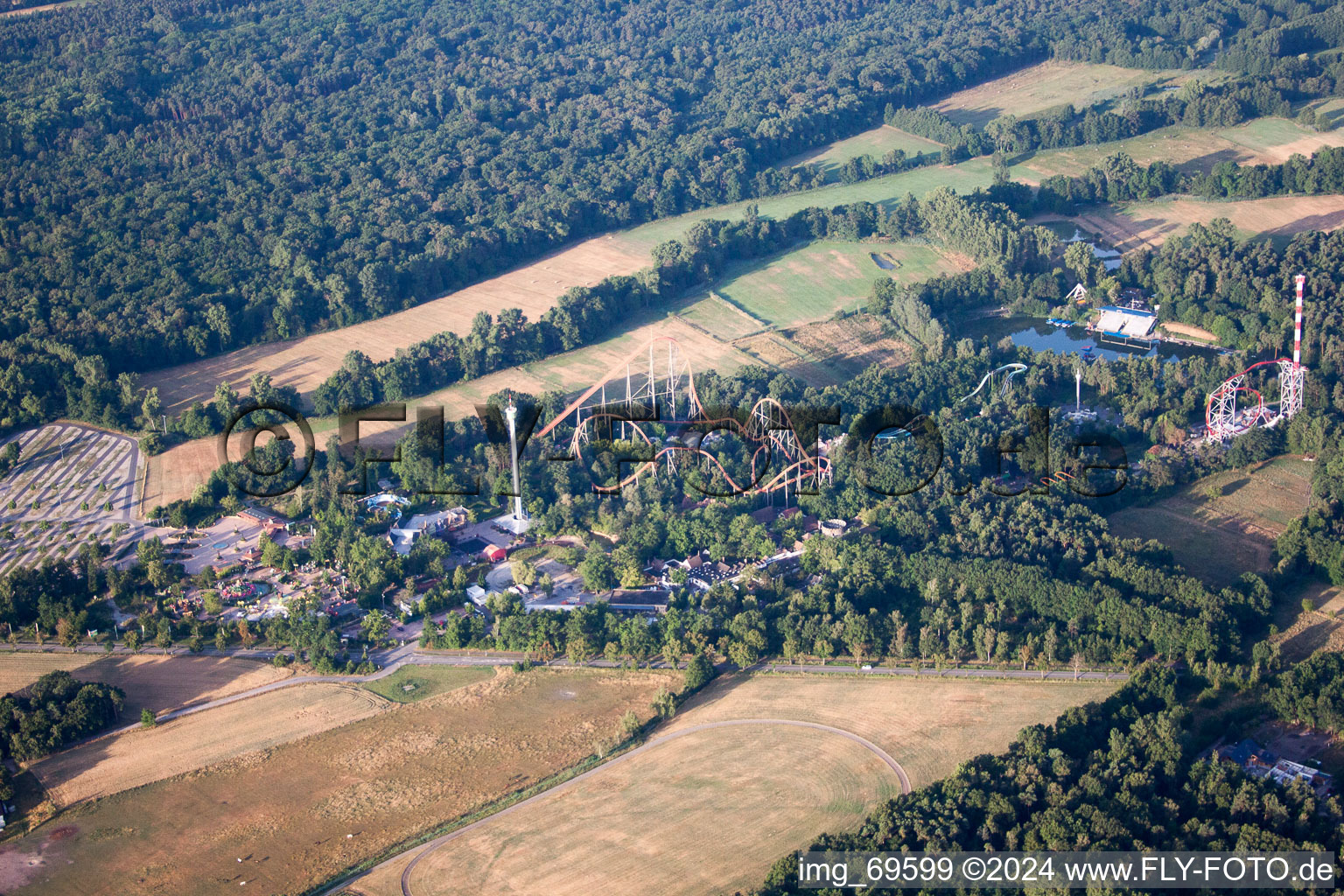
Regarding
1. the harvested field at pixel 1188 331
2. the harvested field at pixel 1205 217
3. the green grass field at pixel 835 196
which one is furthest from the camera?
the green grass field at pixel 835 196

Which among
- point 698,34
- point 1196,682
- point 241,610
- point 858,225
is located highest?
point 698,34

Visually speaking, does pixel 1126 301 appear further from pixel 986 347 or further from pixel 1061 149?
pixel 1061 149

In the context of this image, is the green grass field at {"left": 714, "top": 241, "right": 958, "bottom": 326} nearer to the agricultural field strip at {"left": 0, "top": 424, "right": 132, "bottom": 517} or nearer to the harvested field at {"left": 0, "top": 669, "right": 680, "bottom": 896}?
the agricultural field strip at {"left": 0, "top": 424, "right": 132, "bottom": 517}

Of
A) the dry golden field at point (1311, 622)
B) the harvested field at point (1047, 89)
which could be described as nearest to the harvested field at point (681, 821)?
the dry golden field at point (1311, 622)

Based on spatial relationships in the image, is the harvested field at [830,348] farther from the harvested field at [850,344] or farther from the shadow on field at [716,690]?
the shadow on field at [716,690]

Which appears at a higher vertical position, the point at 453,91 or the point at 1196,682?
the point at 453,91

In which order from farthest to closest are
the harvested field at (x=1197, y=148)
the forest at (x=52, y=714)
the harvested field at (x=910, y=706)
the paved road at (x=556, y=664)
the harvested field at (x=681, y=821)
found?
the harvested field at (x=1197, y=148) → the paved road at (x=556, y=664) → the forest at (x=52, y=714) → the harvested field at (x=910, y=706) → the harvested field at (x=681, y=821)

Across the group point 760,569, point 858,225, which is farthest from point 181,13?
point 760,569
